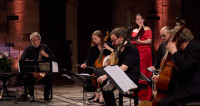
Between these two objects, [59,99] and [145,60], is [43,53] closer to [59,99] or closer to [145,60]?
[59,99]

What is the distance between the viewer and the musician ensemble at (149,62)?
10.4 feet

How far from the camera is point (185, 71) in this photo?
10.3ft

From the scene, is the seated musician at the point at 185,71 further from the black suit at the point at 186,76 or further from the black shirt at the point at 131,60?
the black shirt at the point at 131,60

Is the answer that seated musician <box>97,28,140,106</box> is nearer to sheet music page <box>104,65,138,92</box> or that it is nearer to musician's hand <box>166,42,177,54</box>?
sheet music page <box>104,65,138,92</box>

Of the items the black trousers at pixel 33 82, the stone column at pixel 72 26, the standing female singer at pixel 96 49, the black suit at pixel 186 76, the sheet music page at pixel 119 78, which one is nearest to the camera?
the black suit at pixel 186 76

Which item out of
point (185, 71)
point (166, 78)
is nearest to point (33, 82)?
point (166, 78)

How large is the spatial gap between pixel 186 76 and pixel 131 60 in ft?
4.72

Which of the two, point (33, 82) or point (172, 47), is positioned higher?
point (172, 47)

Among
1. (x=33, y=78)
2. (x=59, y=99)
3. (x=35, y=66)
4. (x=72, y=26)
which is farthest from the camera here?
(x=72, y=26)

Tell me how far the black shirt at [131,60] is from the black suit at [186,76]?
1312 mm

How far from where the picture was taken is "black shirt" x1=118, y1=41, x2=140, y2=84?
4555 millimetres

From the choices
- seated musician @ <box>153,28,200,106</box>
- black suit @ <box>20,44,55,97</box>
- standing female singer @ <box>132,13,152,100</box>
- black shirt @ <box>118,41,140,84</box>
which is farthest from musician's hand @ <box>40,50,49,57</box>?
seated musician @ <box>153,28,200,106</box>

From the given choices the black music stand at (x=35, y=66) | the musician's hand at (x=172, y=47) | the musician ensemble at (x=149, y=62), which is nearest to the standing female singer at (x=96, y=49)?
the musician ensemble at (x=149, y=62)

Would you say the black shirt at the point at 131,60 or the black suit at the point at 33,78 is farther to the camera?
the black suit at the point at 33,78
